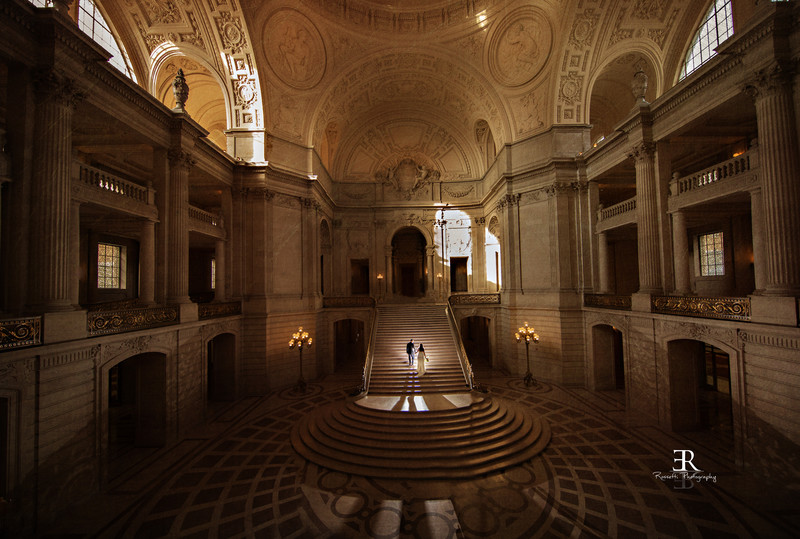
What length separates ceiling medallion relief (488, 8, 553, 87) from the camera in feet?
51.5

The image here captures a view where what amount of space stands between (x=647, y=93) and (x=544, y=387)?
13653 millimetres

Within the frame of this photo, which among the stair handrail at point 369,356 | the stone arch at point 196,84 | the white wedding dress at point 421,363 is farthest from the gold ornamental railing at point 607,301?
the stone arch at point 196,84

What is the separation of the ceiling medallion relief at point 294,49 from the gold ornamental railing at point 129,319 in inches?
473

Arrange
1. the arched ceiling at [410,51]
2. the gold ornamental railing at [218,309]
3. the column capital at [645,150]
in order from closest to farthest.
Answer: the column capital at [645,150] < the gold ornamental railing at [218,309] < the arched ceiling at [410,51]

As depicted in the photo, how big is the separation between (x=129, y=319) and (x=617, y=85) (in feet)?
71.0

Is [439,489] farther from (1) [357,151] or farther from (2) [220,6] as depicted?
(1) [357,151]

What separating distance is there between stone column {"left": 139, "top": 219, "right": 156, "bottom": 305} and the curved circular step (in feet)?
21.1

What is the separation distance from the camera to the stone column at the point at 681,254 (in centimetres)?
1121

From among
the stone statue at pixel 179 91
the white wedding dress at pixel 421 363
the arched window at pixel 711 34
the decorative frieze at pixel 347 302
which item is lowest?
the white wedding dress at pixel 421 363

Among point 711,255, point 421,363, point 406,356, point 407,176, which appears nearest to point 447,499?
point 421,363

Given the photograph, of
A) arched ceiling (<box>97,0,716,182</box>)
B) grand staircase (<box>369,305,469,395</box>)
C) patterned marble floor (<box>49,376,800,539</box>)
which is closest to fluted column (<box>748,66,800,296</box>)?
patterned marble floor (<box>49,376,800,539</box>)

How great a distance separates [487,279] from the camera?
2241 centimetres

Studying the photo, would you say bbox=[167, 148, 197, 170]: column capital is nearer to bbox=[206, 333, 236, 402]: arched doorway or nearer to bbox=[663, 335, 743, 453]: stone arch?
bbox=[206, 333, 236, 402]: arched doorway

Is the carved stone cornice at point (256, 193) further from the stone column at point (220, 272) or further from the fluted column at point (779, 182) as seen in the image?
the fluted column at point (779, 182)
